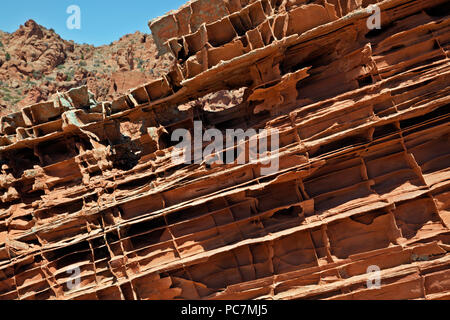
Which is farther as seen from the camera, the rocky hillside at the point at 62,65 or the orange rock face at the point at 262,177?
the rocky hillside at the point at 62,65

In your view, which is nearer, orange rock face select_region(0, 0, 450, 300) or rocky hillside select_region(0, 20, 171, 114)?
orange rock face select_region(0, 0, 450, 300)

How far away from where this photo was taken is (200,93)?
9.81 metres

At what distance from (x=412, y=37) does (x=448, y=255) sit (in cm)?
566

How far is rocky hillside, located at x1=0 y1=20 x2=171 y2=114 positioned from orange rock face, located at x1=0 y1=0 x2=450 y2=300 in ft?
53.7

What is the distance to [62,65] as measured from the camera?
31594 mm

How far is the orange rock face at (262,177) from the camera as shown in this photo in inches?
296

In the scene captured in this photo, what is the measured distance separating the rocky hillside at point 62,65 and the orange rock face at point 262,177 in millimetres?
16356

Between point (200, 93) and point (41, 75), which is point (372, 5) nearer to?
point (200, 93)

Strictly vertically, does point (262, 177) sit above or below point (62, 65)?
below

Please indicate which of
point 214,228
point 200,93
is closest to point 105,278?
point 214,228

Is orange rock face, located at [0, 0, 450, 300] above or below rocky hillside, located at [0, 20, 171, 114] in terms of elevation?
below

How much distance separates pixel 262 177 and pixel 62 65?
31.6m

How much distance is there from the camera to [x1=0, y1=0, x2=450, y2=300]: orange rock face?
24.6 feet
